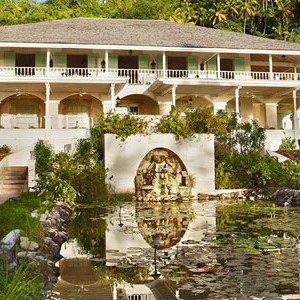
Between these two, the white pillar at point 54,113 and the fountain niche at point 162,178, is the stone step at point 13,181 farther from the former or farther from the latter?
the white pillar at point 54,113

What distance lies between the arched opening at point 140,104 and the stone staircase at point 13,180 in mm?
12021

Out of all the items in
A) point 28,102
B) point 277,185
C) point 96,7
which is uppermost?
point 96,7

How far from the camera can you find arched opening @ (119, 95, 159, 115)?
30.3 m

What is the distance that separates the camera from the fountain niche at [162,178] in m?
19.1

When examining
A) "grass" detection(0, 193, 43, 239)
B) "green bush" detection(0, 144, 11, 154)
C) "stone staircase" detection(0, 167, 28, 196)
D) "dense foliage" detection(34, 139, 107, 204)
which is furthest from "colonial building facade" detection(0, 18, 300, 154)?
"grass" detection(0, 193, 43, 239)

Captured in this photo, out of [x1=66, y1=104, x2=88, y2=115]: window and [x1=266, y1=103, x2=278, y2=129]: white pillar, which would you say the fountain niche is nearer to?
[x1=66, y1=104, x2=88, y2=115]: window

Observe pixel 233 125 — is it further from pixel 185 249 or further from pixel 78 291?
pixel 78 291

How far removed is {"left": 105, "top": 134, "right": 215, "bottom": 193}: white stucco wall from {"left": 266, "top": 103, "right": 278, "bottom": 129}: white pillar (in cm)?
1237

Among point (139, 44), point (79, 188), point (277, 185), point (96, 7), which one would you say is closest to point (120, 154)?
point (79, 188)

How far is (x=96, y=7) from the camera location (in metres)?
47.0

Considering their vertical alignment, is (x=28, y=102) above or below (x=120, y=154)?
above

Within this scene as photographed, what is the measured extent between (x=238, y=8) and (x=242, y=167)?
107ft

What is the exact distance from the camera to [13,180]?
18172 mm

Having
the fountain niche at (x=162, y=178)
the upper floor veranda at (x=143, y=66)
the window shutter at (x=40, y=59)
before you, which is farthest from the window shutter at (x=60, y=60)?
the fountain niche at (x=162, y=178)
